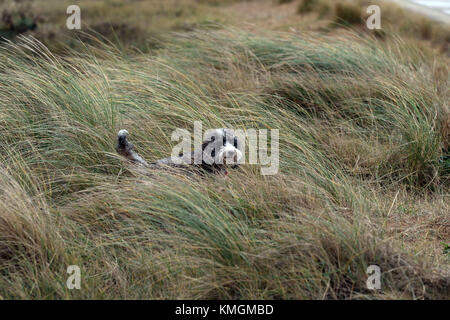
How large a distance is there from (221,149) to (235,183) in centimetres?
18

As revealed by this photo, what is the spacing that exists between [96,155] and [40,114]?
21.2 inches

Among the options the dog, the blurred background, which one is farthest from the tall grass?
the blurred background

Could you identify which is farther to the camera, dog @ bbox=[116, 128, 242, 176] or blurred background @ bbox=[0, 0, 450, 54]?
→ blurred background @ bbox=[0, 0, 450, 54]

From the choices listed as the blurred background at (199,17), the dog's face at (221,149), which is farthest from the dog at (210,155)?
the blurred background at (199,17)

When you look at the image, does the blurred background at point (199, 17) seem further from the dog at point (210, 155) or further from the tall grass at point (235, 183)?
the dog at point (210, 155)

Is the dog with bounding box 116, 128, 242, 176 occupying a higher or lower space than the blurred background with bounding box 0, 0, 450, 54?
lower

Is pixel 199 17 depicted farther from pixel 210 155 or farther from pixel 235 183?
pixel 235 183

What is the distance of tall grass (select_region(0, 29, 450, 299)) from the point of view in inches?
101

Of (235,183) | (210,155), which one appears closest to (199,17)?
(210,155)

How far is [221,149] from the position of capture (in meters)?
3.08

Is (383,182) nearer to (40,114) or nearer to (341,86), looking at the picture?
(341,86)

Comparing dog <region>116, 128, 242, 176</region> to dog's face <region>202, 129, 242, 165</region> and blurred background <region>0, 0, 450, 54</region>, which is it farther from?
blurred background <region>0, 0, 450, 54</region>

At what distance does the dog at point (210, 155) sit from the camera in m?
3.08

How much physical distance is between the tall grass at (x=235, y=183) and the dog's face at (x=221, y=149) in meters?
0.10
